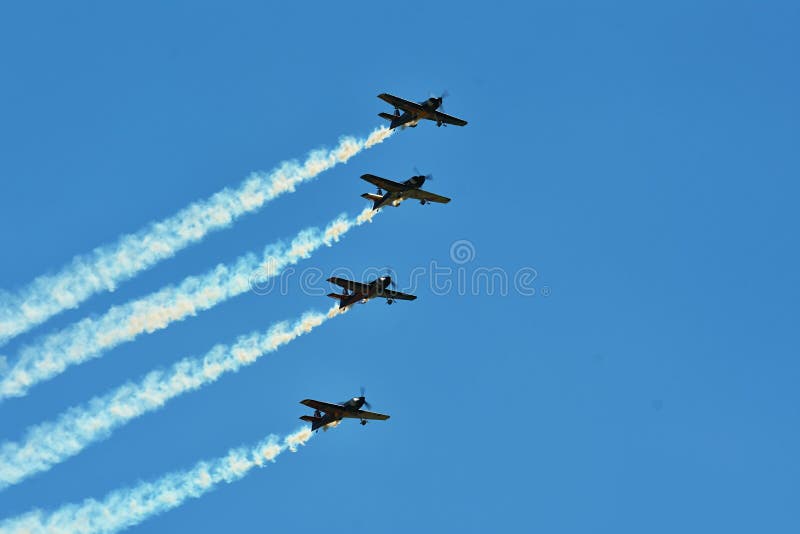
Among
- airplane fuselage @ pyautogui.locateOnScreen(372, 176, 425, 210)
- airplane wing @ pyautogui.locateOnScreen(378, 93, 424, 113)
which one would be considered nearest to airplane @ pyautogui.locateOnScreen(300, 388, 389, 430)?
airplane fuselage @ pyautogui.locateOnScreen(372, 176, 425, 210)

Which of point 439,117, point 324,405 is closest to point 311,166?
point 439,117

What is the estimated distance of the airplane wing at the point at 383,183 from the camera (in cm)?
7819

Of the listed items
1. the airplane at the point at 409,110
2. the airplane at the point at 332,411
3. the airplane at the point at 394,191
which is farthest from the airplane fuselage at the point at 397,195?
the airplane at the point at 332,411

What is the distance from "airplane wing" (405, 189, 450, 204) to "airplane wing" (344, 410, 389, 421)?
1683 cm

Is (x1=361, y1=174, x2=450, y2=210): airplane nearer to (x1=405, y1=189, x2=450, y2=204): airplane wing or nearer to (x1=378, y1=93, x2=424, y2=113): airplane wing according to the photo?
(x1=405, y1=189, x2=450, y2=204): airplane wing

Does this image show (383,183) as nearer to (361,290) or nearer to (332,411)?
(361,290)

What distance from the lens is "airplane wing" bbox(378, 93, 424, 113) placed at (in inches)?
3081

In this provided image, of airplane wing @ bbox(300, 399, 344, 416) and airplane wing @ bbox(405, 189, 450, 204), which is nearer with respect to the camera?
airplane wing @ bbox(300, 399, 344, 416)

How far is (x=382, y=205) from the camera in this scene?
79875 millimetres

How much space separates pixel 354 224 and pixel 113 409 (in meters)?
21.7

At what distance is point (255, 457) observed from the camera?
243 feet

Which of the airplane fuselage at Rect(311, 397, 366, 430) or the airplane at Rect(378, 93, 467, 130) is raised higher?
the airplane at Rect(378, 93, 467, 130)

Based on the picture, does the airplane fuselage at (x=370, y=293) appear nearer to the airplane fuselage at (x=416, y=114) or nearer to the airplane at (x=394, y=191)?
the airplane at (x=394, y=191)

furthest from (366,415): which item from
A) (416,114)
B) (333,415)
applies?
(416,114)
